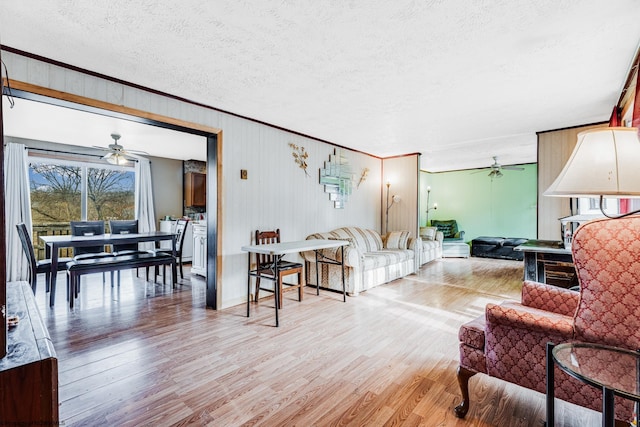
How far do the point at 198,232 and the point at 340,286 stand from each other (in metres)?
2.59

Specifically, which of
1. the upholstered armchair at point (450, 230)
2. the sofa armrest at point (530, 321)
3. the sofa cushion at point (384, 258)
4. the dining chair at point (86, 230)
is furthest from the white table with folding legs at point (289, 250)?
the upholstered armchair at point (450, 230)

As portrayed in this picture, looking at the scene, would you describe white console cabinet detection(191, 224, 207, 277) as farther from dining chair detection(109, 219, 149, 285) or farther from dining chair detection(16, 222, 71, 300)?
dining chair detection(16, 222, 71, 300)

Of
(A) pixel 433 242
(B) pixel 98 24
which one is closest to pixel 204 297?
(B) pixel 98 24

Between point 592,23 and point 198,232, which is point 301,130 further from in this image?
point 592,23

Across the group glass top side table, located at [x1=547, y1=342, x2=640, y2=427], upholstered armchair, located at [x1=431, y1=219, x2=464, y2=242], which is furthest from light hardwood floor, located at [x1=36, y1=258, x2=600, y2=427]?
upholstered armchair, located at [x1=431, y1=219, x2=464, y2=242]

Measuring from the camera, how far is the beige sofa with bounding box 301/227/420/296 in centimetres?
430

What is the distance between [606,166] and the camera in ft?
4.53

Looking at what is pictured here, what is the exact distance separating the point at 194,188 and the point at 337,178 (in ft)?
11.8

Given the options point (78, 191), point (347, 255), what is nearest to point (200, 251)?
point (347, 255)

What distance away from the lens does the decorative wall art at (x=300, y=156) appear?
453cm

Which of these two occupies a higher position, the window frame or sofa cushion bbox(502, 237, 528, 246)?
the window frame

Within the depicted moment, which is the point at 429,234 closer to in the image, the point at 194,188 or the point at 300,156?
the point at 300,156

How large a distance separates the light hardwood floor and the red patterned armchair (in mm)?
359

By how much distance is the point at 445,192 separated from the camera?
8805 mm
